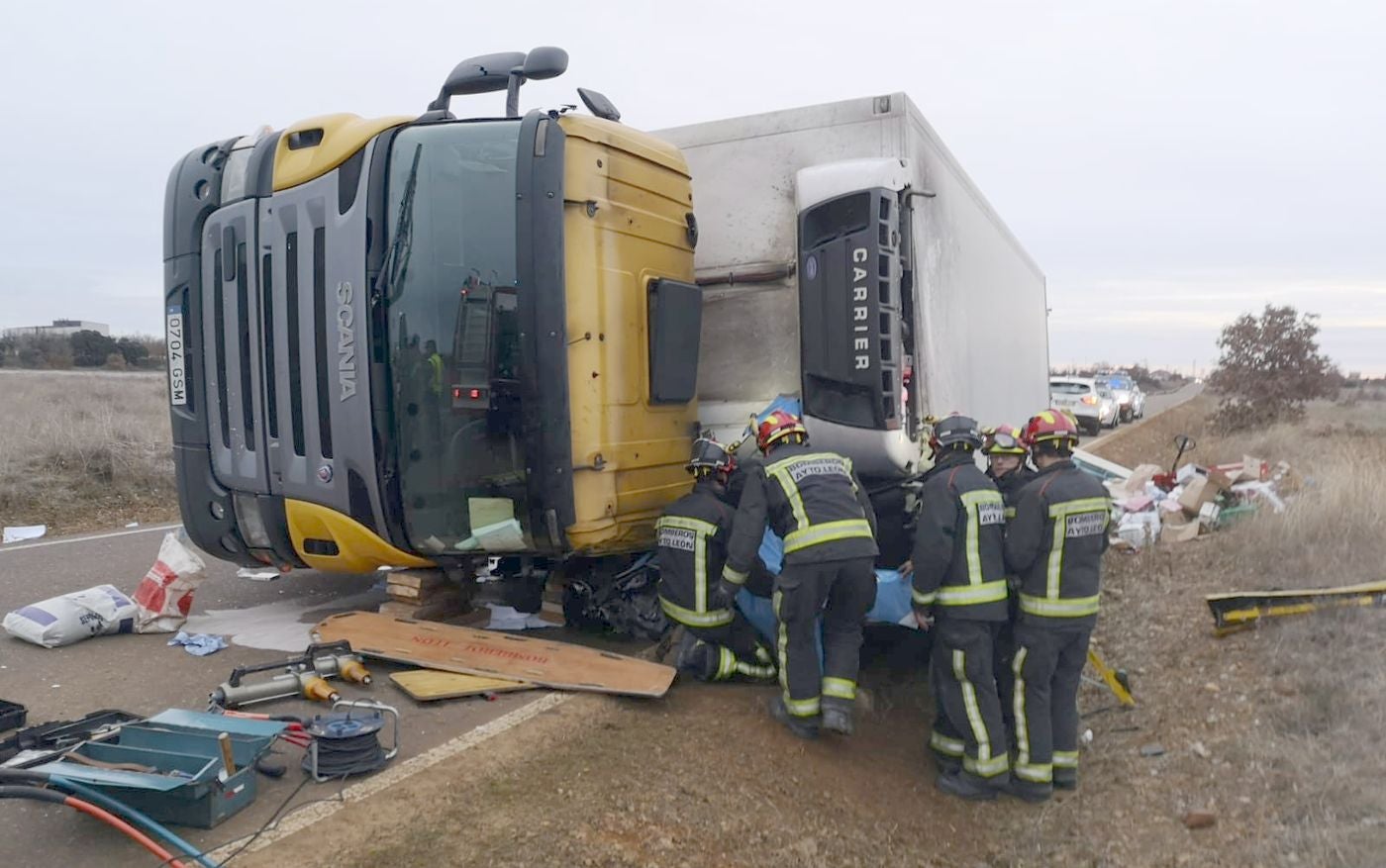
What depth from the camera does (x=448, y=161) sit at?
4.51 m

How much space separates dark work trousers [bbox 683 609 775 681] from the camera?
187 inches

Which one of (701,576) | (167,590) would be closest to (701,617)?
(701,576)

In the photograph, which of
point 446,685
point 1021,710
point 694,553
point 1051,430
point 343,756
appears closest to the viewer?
point 343,756

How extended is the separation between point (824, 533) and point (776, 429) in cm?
59

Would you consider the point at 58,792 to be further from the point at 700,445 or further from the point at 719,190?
the point at 719,190

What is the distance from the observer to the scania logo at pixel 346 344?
440cm

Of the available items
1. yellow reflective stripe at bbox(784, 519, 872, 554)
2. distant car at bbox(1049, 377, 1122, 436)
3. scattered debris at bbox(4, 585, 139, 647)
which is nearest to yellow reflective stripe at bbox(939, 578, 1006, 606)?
yellow reflective stripe at bbox(784, 519, 872, 554)

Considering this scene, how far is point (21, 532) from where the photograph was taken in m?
9.09

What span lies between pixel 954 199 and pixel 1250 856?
3.91 metres

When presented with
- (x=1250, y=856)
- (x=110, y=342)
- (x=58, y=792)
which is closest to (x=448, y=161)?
(x=58, y=792)

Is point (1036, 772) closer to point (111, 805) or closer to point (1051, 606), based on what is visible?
point (1051, 606)

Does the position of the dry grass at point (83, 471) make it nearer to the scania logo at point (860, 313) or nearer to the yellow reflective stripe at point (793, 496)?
the yellow reflective stripe at point (793, 496)

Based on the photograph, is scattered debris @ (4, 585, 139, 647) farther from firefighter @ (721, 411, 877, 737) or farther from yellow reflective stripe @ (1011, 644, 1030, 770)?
yellow reflective stripe @ (1011, 644, 1030, 770)

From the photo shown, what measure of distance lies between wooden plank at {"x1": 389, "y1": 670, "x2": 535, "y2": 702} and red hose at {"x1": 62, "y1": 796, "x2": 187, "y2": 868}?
4.52 ft
